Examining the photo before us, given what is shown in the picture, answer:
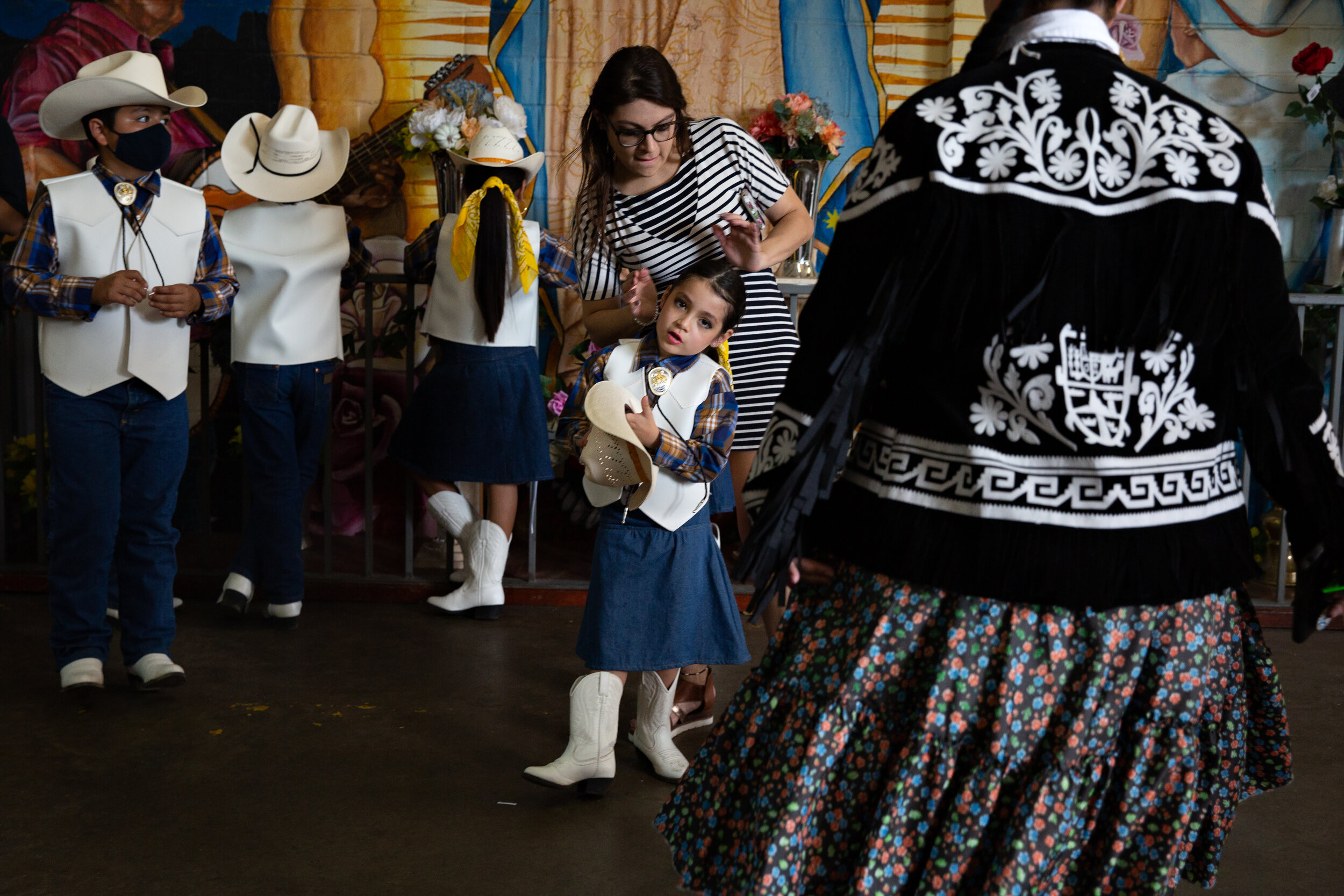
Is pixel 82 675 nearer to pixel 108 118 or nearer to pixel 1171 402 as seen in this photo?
pixel 108 118

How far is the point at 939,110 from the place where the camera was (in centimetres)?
123

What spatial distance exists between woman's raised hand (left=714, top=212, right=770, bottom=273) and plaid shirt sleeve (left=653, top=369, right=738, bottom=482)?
9.3 inches

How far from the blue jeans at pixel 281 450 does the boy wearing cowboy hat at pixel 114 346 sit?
0.51 m

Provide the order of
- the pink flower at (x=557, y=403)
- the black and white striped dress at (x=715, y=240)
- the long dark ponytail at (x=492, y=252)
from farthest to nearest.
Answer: the pink flower at (x=557, y=403) < the long dark ponytail at (x=492, y=252) < the black and white striped dress at (x=715, y=240)

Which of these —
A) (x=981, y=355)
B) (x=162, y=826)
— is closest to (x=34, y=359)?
(x=162, y=826)

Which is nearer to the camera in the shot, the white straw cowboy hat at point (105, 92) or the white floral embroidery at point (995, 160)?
the white floral embroidery at point (995, 160)

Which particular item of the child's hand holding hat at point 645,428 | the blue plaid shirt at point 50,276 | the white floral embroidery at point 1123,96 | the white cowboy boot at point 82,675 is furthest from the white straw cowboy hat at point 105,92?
the white floral embroidery at point 1123,96

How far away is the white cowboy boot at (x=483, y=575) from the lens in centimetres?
389

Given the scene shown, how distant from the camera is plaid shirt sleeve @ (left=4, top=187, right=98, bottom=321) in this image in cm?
288

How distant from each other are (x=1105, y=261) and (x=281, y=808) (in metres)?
2.02

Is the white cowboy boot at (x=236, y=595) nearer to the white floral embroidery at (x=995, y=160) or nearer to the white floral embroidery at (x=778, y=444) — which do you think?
the white floral embroidery at (x=778, y=444)

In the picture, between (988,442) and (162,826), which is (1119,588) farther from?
(162,826)

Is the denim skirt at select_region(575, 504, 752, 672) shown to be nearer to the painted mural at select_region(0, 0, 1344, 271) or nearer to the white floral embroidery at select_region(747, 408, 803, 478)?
the white floral embroidery at select_region(747, 408, 803, 478)

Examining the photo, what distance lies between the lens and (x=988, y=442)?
4.13ft
